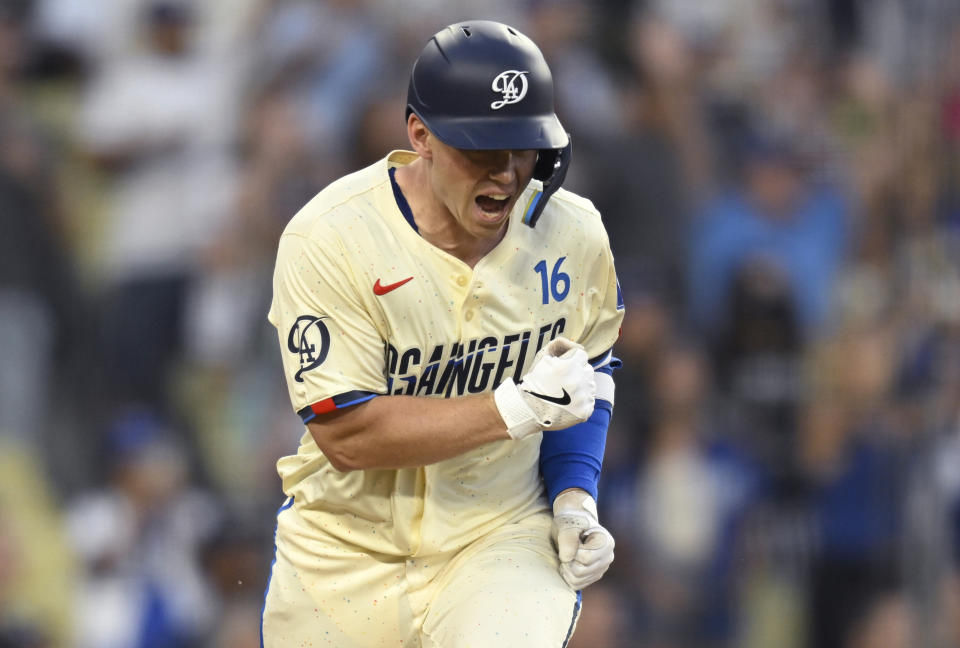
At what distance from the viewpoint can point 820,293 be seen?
8.00 m

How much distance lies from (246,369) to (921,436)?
3536mm

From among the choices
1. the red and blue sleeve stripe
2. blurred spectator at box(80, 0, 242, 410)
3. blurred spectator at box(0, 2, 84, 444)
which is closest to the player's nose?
the red and blue sleeve stripe

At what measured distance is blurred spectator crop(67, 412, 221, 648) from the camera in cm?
688

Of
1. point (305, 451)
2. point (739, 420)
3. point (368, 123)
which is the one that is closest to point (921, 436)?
point (739, 420)

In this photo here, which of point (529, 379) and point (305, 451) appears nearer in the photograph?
point (529, 379)

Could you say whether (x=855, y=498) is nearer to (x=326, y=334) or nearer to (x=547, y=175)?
(x=547, y=175)

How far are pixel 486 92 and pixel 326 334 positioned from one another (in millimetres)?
684

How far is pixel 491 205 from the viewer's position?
10.9ft

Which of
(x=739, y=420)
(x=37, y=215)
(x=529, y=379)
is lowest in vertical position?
(x=739, y=420)

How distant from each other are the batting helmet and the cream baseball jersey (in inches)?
12.4

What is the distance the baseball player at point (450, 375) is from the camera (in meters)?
3.23

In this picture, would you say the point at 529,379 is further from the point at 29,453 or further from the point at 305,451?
the point at 29,453

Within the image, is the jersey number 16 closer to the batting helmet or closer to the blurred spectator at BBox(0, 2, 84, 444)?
the batting helmet

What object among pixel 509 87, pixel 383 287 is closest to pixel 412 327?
pixel 383 287
